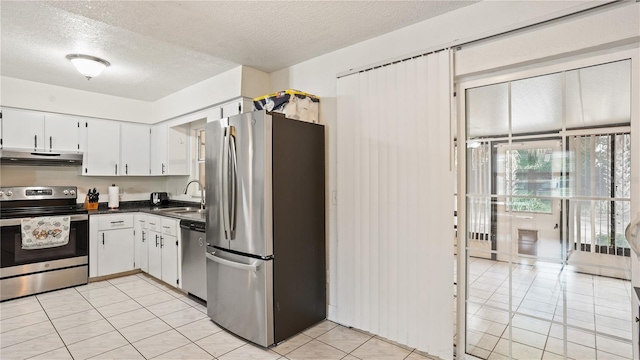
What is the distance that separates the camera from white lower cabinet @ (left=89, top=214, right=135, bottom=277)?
385cm

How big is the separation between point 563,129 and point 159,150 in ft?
15.6

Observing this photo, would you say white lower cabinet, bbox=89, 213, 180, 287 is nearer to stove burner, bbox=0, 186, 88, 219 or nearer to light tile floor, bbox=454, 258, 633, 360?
stove burner, bbox=0, 186, 88, 219

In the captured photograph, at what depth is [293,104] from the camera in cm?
268

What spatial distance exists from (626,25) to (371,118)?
1524 millimetres

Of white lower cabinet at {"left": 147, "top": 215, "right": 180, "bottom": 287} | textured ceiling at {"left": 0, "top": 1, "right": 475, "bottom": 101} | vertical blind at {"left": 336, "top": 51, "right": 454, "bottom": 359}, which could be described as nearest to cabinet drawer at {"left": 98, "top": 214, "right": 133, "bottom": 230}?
white lower cabinet at {"left": 147, "top": 215, "right": 180, "bottom": 287}

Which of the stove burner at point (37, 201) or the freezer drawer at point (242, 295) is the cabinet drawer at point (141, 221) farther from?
the freezer drawer at point (242, 295)

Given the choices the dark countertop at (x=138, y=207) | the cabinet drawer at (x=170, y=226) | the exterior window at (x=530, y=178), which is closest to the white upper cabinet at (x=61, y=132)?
the dark countertop at (x=138, y=207)

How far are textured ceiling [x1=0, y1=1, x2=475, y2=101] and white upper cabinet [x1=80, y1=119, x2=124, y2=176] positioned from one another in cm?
95

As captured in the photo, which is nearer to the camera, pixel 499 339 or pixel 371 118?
pixel 499 339

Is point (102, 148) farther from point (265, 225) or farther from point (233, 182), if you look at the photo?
point (265, 225)

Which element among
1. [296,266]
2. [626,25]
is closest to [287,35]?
[296,266]

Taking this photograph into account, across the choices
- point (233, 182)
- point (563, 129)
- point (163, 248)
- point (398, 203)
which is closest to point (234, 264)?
point (233, 182)

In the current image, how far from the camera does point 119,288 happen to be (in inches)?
145

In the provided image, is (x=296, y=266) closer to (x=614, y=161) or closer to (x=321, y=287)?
(x=321, y=287)
